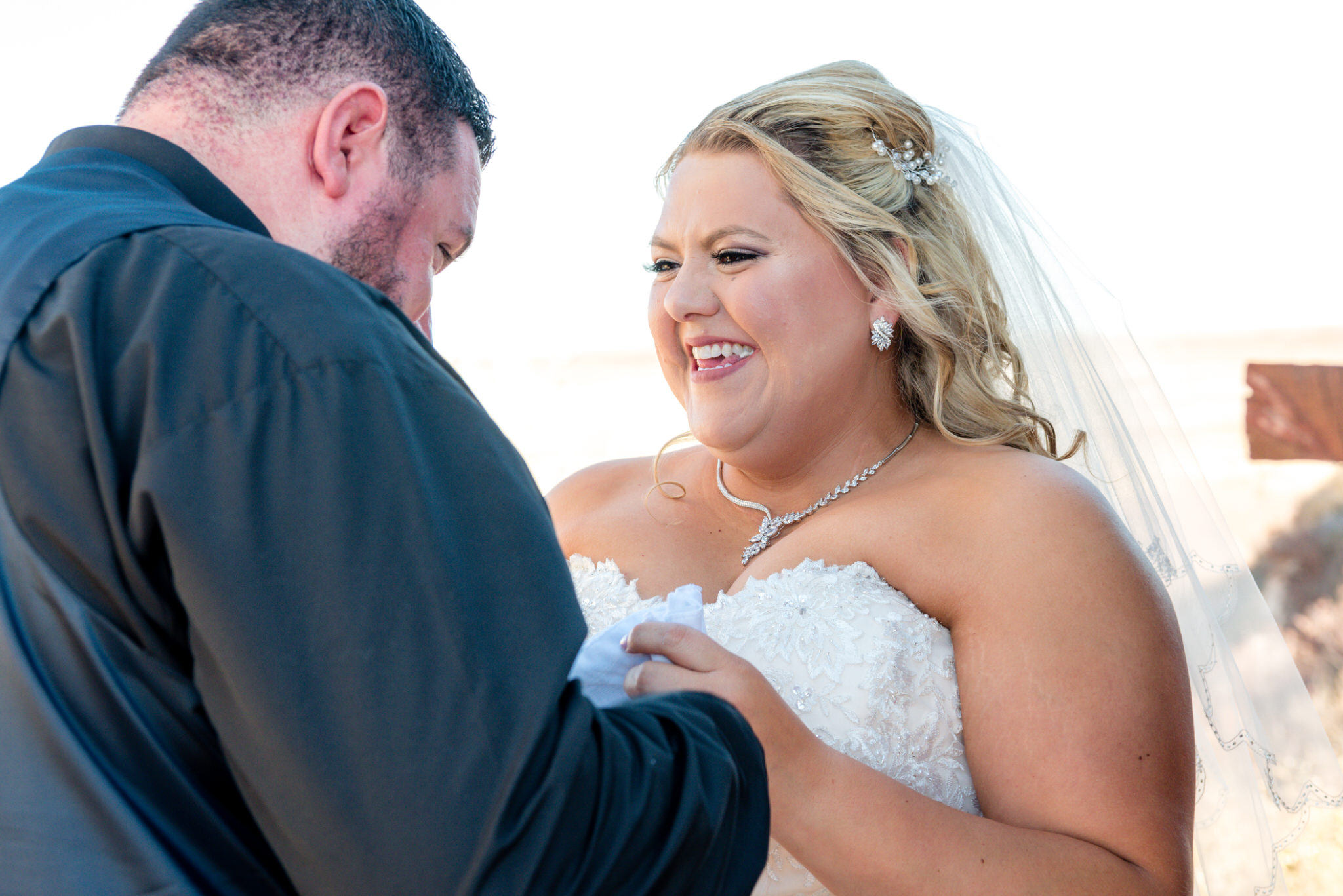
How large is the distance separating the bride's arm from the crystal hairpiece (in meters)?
1.04

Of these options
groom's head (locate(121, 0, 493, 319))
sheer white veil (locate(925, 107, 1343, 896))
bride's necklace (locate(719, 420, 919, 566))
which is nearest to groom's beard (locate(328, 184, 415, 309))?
groom's head (locate(121, 0, 493, 319))

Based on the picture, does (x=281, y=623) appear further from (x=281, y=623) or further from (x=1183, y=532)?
(x=1183, y=532)

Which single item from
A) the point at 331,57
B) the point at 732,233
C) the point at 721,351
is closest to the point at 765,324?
the point at 721,351

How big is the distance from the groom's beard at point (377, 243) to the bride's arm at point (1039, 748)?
2.66 ft

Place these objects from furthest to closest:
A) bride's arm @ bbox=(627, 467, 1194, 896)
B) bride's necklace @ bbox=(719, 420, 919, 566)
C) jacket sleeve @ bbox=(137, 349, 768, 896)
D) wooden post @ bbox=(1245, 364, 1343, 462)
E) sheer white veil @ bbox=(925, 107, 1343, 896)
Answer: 1. wooden post @ bbox=(1245, 364, 1343, 462)
2. bride's necklace @ bbox=(719, 420, 919, 566)
3. sheer white veil @ bbox=(925, 107, 1343, 896)
4. bride's arm @ bbox=(627, 467, 1194, 896)
5. jacket sleeve @ bbox=(137, 349, 768, 896)

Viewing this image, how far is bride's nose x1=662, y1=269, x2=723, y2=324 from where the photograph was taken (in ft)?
8.89

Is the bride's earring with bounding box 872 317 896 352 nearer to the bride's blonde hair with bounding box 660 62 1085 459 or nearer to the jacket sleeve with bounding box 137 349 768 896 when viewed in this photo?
the bride's blonde hair with bounding box 660 62 1085 459

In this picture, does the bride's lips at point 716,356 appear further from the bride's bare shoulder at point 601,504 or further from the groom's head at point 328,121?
the groom's head at point 328,121

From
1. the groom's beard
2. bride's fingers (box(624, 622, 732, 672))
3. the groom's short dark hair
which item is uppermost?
the groom's short dark hair

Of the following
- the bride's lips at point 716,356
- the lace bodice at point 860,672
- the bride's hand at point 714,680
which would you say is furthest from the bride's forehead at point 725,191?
the bride's hand at point 714,680

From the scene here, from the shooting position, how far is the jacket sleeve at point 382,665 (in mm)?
914

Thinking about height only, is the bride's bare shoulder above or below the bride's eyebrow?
below

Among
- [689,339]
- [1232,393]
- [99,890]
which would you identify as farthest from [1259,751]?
[1232,393]

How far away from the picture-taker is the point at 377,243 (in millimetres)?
1641
